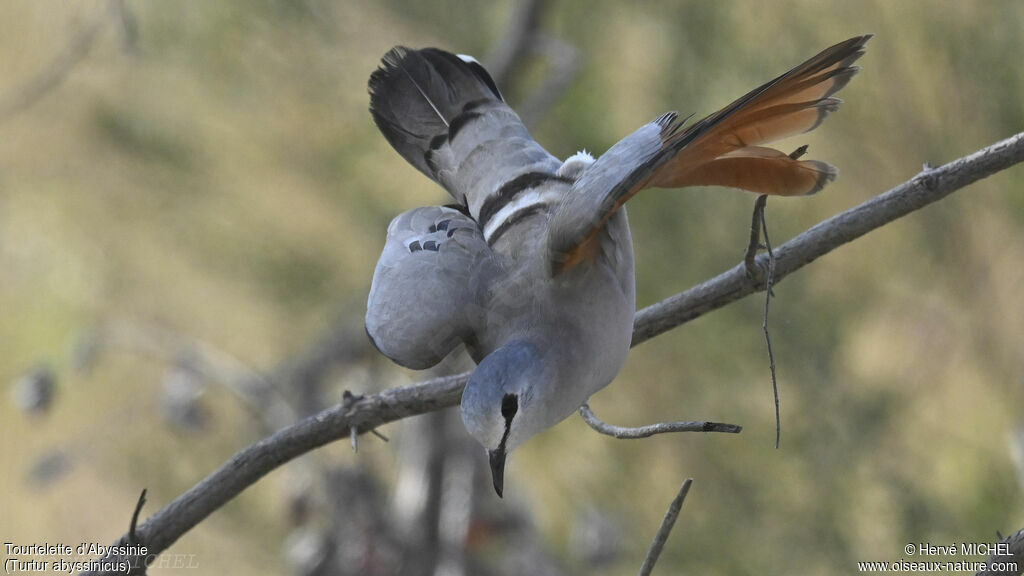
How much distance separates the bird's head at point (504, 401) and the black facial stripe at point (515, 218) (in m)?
0.31

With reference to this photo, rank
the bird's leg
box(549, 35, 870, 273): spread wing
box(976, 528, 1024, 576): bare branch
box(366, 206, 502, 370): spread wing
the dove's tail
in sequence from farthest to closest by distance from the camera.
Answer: the dove's tail → box(366, 206, 502, 370): spread wing → the bird's leg → box(549, 35, 870, 273): spread wing → box(976, 528, 1024, 576): bare branch

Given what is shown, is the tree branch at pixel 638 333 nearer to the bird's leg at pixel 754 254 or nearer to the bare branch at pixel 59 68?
the bird's leg at pixel 754 254

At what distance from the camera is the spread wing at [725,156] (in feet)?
4.48

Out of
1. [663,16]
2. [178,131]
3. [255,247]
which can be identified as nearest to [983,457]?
[663,16]

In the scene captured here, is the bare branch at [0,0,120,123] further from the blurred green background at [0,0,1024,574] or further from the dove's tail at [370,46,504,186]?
the dove's tail at [370,46,504,186]

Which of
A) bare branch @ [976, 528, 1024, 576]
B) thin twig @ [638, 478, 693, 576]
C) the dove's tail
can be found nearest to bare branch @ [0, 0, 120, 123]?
the dove's tail

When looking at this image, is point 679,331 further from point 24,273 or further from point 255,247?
point 24,273

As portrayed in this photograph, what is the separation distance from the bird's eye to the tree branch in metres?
0.20

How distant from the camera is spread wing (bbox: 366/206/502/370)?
162 cm

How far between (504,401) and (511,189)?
0.50m

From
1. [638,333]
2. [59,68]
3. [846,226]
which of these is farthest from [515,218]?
[59,68]

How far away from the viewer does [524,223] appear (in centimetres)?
172

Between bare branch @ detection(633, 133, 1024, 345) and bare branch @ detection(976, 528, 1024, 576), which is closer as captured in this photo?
bare branch @ detection(976, 528, 1024, 576)

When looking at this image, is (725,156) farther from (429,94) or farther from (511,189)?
(429,94)
